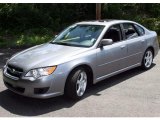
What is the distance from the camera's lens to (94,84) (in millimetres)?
6582

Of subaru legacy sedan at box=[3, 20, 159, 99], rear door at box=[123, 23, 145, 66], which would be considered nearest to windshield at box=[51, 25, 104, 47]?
subaru legacy sedan at box=[3, 20, 159, 99]

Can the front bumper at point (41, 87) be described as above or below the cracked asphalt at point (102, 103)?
above

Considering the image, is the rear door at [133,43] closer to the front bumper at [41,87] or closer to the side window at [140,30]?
the side window at [140,30]

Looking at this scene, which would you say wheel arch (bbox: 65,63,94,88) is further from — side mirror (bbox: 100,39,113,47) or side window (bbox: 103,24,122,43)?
side window (bbox: 103,24,122,43)

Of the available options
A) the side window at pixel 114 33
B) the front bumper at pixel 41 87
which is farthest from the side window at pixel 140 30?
the front bumper at pixel 41 87

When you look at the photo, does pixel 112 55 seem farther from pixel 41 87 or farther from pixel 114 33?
pixel 41 87

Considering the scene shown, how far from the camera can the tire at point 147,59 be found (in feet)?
25.0

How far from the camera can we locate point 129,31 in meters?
7.18

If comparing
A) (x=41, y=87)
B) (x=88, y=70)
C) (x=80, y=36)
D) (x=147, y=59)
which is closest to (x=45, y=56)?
(x=41, y=87)

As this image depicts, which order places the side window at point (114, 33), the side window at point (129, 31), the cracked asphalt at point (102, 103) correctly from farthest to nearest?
the side window at point (129, 31)
the side window at point (114, 33)
the cracked asphalt at point (102, 103)

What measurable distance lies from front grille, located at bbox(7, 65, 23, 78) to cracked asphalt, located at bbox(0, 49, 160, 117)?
1.87ft

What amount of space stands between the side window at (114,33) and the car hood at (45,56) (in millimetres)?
876

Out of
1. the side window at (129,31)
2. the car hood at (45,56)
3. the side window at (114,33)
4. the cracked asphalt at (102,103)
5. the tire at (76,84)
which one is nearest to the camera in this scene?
the cracked asphalt at (102,103)

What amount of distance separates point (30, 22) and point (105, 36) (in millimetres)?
9302
